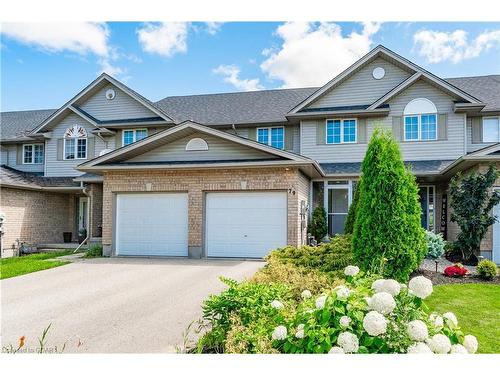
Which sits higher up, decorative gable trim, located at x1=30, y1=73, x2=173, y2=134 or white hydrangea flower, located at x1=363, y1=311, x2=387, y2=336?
decorative gable trim, located at x1=30, y1=73, x2=173, y2=134

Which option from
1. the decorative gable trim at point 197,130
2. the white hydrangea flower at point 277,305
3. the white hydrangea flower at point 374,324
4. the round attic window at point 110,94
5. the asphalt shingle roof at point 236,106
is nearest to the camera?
the white hydrangea flower at point 374,324

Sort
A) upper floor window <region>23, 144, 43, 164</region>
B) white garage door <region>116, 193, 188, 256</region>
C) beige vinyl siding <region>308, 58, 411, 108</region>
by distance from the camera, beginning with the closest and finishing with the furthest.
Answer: white garage door <region>116, 193, 188, 256</region> < beige vinyl siding <region>308, 58, 411, 108</region> < upper floor window <region>23, 144, 43, 164</region>

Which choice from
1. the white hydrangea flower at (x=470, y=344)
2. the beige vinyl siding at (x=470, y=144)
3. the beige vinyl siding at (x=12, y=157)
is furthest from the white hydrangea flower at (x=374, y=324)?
the beige vinyl siding at (x=12, y=157)

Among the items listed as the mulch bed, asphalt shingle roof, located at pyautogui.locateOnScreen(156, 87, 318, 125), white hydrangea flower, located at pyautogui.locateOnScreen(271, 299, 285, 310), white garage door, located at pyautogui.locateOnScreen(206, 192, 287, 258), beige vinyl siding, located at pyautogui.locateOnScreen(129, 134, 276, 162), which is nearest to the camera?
white hydrangea flower, located at pyautogui.locateOnScreen(271, 299, 285, 310)

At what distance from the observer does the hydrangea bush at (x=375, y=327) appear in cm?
327

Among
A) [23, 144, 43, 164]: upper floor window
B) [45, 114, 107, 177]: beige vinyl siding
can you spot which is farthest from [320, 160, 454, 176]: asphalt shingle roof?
[23, 144, 43, 164]: upper floor window

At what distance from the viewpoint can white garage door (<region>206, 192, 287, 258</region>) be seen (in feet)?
41.8

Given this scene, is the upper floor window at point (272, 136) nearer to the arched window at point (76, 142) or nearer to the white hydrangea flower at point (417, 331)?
the arched window at point (76, 142)

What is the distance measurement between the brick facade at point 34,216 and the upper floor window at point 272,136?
10383mm

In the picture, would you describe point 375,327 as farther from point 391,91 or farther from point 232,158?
point 391,91

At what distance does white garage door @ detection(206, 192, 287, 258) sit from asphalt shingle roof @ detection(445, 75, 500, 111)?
10.2 metres

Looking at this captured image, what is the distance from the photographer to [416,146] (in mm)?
15820

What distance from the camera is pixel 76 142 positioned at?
62.4 ft

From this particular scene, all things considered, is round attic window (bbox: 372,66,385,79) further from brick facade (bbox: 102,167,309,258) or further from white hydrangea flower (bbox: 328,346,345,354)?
white hydrangea flower (bbox: 328,346,345,354)
